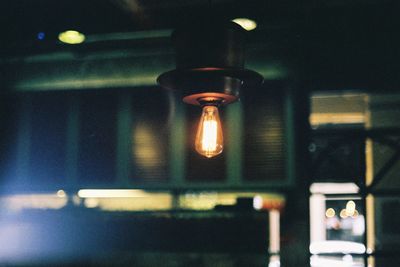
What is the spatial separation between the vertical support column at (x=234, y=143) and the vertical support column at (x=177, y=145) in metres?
0.61

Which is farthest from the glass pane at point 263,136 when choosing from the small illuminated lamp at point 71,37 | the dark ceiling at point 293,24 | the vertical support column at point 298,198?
the small illuminated lamp at point 71,37

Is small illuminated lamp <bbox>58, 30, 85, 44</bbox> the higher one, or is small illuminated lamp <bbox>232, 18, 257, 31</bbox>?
small illuminated lamp <bbox>58, 30, 85, 44</bbox>

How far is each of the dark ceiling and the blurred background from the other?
17 millimetres

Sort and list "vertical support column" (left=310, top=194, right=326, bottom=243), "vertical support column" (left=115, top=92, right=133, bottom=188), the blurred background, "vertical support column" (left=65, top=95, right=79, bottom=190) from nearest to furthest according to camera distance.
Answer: the blurred background → "vertical support column" (left=115, top=92, right=133, bottom=188) → "vertical support column" (left=65, top=95, right=79, bottom=190) → "vertical support column" (left=310, top=194, right=326, bottom=243)

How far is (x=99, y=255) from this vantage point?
7383 millimetres

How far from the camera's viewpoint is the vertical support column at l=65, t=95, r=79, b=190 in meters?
7.71

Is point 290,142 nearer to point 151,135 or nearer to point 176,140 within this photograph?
point 176,140

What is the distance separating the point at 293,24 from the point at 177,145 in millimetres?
2196

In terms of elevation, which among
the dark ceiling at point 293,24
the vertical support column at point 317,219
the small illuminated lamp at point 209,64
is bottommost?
the vertical support column at point 317,219

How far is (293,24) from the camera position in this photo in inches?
266

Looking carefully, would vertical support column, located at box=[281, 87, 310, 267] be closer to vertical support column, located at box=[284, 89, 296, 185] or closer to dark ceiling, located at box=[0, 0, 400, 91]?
vertical support column, located at box=[284, 89, 296, 185]

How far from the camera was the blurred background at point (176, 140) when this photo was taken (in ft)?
21.5

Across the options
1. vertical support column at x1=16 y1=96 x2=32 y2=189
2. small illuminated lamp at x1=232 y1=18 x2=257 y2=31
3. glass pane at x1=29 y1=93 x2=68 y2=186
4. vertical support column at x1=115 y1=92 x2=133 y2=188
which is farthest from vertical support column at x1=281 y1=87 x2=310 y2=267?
vertical support column at x1=16 y1=96 x2=32 y2=189

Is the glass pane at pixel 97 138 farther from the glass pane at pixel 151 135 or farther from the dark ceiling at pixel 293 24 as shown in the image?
the dark ceiling at pixel 293 24
